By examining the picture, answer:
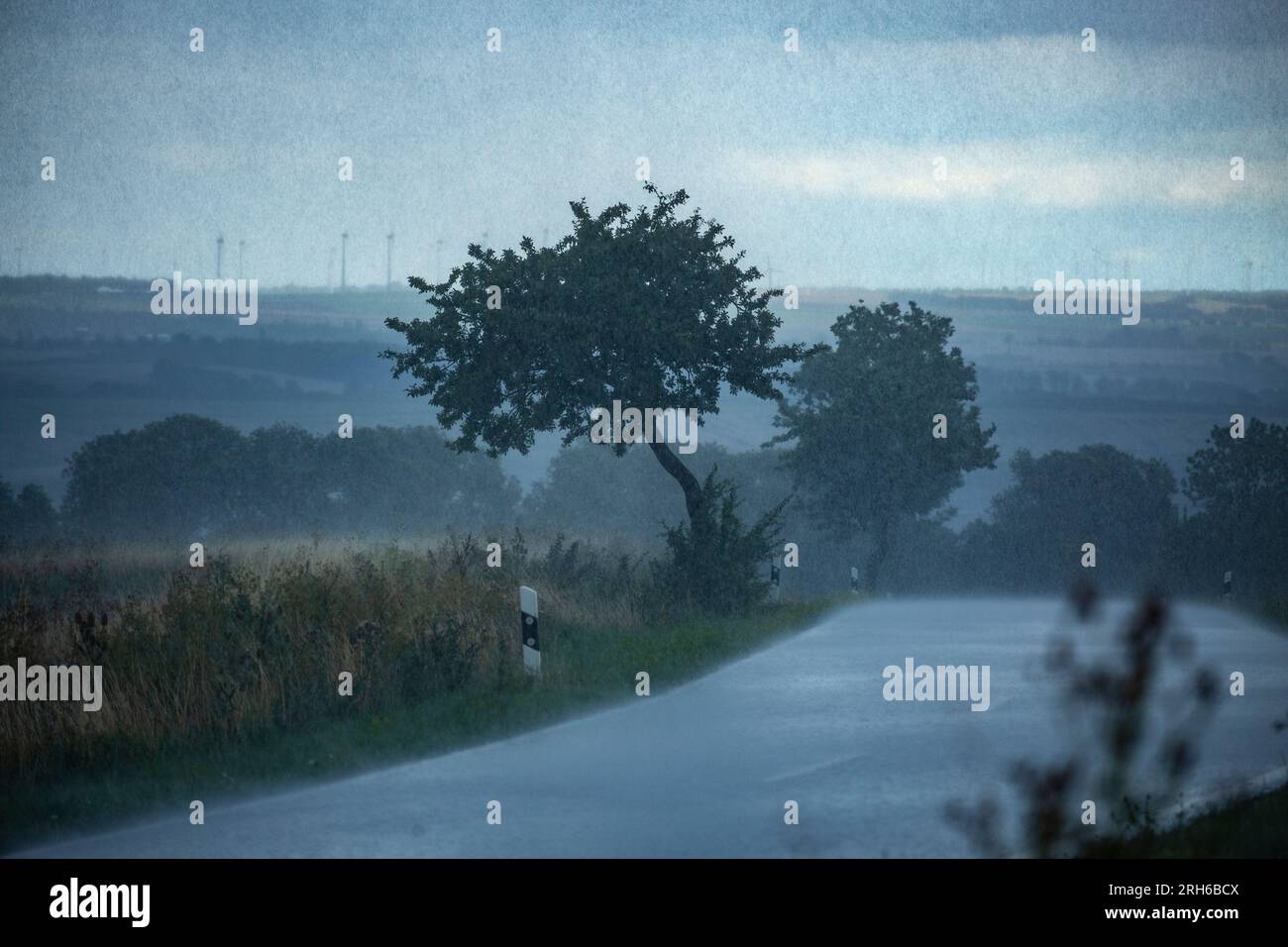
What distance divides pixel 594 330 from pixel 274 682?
17.1 meters

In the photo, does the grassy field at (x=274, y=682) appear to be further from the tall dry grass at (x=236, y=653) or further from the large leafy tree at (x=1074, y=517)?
the large leafy tree at (x=1074, y=517)

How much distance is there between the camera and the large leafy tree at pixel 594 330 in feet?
100

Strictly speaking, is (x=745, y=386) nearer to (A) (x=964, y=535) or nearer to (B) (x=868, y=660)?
(B) (x=868, y=660)

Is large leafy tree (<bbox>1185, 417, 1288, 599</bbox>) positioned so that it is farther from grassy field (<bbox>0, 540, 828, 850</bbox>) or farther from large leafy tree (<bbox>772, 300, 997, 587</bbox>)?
grassy field (<bbox>0, 540, 828, 850</bbox>)

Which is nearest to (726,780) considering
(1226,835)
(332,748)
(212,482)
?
(332,748)

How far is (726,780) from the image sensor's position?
37.3 feet

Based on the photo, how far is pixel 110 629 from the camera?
1584 cm

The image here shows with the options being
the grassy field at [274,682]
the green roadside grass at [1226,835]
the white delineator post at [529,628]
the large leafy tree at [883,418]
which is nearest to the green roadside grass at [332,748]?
the grassy field at [274,682]

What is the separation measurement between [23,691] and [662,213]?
20074 mm

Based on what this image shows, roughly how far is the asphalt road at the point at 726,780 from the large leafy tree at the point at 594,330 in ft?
44.2

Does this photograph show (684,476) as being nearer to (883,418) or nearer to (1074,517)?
(883,418)

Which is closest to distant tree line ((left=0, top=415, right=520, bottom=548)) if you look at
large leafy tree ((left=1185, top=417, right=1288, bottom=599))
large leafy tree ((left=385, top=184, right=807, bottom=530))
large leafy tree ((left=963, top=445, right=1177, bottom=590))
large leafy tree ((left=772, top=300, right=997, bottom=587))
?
large leafy tree ((left=772, top=300, right=997, bottom=587))

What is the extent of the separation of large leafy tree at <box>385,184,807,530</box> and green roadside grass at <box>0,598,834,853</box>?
39.0ft

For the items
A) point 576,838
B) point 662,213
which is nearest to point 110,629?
point 576,838
